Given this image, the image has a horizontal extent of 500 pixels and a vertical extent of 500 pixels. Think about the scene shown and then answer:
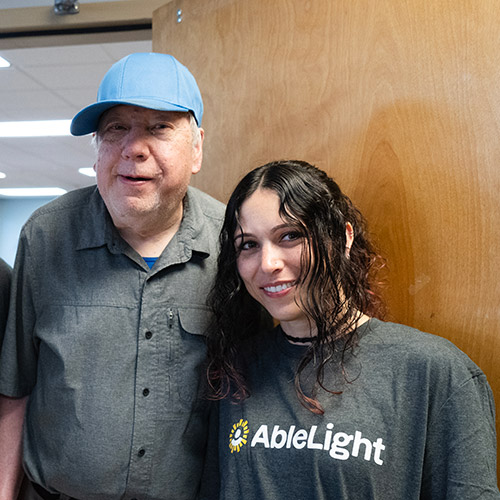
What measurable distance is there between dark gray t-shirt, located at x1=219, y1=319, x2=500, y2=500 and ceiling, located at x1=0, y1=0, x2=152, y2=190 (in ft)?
5.48

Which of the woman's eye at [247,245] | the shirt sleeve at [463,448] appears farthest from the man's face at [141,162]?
the shirt sleeve at [463,448]

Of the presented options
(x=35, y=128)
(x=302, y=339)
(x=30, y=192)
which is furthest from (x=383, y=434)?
(x=30, y=192)

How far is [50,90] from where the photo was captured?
4309mm

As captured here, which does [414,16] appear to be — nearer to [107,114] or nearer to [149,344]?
[107,114]

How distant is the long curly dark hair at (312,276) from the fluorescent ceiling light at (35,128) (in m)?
4.51

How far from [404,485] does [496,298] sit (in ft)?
1.27

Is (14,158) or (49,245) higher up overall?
(14,158)

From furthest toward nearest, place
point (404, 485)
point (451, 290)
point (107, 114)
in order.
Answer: point (107, 114) < point (451, 290) < point (404, 485)

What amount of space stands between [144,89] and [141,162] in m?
0.16

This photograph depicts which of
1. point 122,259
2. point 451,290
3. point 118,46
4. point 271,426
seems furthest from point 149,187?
point 118,46

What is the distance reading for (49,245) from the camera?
122 cm

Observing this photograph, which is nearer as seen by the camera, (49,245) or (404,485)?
(404,485)

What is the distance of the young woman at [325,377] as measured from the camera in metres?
0.90

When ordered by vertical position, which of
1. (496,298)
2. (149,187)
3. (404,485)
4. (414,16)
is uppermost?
(414,16)
